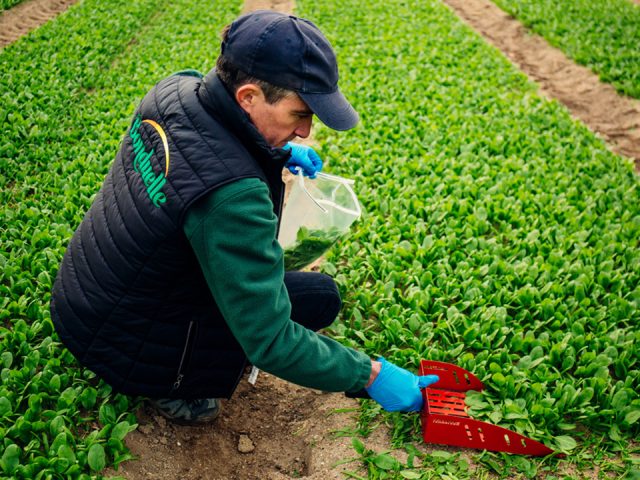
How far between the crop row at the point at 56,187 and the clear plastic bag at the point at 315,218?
1.13 m

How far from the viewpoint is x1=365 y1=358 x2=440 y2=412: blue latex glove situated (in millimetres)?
2219

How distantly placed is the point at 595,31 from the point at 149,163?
986cm

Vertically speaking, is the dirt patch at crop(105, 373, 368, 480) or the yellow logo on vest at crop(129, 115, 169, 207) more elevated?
the yellow logo on vest at crop(129, 115, 169, 207)

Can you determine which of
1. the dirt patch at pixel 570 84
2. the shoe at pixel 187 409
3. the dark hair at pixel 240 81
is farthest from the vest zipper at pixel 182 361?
the dirt patch at pixel 570 84

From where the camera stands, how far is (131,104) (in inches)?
225

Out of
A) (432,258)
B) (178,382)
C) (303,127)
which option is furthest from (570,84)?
(178,382)

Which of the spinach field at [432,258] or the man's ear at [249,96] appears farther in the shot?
the spinach field at [432,258]

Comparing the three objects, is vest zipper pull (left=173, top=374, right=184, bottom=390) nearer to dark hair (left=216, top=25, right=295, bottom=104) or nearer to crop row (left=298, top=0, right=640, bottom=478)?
crop row (left=298, top=0, right=640, bottom=478)

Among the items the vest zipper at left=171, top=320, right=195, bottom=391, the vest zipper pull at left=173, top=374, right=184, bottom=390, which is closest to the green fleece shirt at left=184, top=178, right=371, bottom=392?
the vest zipper at left=171, top=320, right=195, bottom=391

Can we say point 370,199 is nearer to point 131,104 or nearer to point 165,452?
point 165,452

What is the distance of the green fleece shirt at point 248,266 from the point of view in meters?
1.64

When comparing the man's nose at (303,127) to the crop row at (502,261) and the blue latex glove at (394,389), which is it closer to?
the blue latex glove at (394,389)

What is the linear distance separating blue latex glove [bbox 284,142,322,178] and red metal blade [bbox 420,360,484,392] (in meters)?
1.20

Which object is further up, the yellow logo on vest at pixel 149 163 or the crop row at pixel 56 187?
the yellow logo on vest at pixel 149 163
